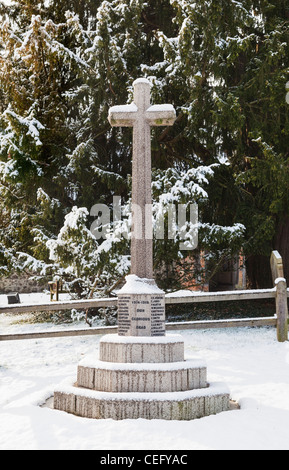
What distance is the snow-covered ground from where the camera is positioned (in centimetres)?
356

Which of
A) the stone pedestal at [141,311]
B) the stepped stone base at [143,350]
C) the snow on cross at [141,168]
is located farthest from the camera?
the snow on cross at [141,168]

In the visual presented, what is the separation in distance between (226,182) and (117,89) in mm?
3294

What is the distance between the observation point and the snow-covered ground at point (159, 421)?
11.7 feet

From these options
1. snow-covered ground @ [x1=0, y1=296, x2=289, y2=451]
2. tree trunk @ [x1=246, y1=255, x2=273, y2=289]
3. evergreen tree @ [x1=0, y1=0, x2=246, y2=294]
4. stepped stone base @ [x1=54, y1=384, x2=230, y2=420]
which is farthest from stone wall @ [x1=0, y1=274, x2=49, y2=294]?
stepped stone base @ [x1=54, y1=384, x2=230, y2=420]

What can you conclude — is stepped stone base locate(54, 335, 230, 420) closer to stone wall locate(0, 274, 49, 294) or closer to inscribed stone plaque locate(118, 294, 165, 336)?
inscribed stone plaque locate(118, 294, 165, 336)

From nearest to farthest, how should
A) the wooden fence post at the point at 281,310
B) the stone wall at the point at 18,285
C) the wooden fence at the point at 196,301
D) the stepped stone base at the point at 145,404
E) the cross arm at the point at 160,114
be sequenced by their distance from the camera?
the stepped stone base at the point at 145,404 < the cross arm at the point at 160,114 < the wooden fence at the point at 196,301 < the wooden fence post at the point at 281,310 < the stone wall at the point at 18,285

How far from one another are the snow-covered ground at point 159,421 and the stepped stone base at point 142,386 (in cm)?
15

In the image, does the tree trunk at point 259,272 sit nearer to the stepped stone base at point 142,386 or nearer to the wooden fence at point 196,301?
the wooden fence at point 196,301

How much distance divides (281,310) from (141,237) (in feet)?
12.4

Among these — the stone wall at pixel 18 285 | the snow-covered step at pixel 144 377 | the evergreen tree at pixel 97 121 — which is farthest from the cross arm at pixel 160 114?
the stone wall at pixel 18 285

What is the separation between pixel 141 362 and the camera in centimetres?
472

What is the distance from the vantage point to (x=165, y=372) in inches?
175

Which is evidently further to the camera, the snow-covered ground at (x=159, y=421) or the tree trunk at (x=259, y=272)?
the tree trunk at (x=259, y=272)

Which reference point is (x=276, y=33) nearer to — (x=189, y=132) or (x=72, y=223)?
(x=189, y=132)
